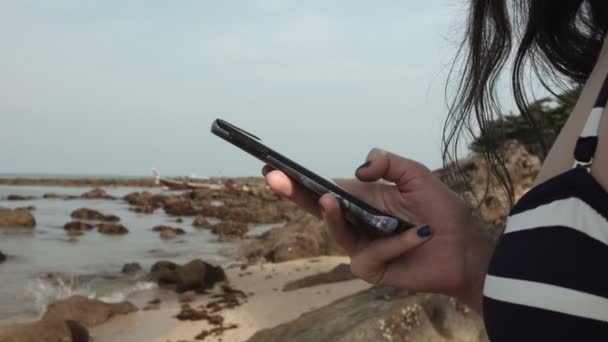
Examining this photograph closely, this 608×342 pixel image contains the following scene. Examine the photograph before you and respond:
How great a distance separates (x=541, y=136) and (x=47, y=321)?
197 inches

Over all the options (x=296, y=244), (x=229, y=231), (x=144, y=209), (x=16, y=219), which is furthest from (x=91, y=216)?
(x=296, y=244)

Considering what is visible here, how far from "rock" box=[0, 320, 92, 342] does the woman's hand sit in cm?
473

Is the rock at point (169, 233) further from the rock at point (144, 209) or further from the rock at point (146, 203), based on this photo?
the rock at point (146, 203)

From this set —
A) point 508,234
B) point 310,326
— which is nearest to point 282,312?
point 310,326

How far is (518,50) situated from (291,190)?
→ 0.82 m

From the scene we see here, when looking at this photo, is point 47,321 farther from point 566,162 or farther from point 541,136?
point 566,162

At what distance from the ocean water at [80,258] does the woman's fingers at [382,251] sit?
7.09 meters

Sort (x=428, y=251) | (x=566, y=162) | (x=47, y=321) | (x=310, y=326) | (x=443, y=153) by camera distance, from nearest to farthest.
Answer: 1. (x=566, y=162)
2. (x=428, y=251)
3. (x=443, y=153)
4. (x=310, y=326)
5. (x=47, y=321)

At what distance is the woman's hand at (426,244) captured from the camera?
1.42 m

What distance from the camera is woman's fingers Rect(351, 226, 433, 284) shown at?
1.30 m

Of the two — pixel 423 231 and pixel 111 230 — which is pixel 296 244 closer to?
pixel 111 230

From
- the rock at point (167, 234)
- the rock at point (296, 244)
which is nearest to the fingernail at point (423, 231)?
the rock at point (296, 244)

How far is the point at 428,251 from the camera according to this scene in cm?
143

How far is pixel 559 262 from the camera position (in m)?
0.82
